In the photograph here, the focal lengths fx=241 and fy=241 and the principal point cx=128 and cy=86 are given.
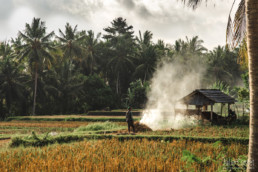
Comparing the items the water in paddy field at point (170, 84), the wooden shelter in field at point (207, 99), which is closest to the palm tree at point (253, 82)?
the wooden shelter in field at point (207, 99)

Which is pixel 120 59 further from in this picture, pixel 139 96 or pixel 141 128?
pixel 141 128

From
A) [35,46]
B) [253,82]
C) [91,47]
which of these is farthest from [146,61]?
[253,82]

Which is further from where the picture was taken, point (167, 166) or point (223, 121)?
point (223, 121)

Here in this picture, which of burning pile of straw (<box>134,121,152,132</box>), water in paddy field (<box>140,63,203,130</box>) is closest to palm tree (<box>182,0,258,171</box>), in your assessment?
burning pile of straw (<box>134,121,152,132</box>)

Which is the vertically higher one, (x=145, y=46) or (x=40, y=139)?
(x=145, y=46)

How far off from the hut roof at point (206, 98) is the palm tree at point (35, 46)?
22645mm

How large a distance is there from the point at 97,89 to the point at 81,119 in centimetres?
1393

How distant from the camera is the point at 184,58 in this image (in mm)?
44688

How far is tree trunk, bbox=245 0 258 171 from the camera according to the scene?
4164mm

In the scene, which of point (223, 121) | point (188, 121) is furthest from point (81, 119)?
point (223, 121)

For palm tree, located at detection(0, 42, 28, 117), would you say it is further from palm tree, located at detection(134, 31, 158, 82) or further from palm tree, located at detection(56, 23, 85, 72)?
palm tree, located at detection(134, 31, 158, 82)

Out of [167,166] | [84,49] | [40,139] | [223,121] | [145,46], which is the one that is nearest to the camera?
[167,166]

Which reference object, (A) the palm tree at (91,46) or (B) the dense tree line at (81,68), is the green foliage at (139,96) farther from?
(A) the palm tree at (91,46)

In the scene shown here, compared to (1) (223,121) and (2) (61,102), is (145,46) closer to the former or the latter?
(2) (61,102)
